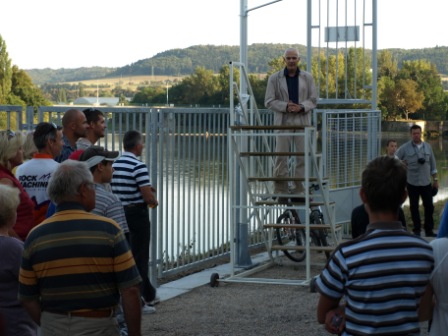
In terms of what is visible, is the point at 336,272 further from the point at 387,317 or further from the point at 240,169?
the point at 240,169

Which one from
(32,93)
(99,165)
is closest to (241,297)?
(99,165)

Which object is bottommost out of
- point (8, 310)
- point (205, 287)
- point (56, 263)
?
point (205, 287)

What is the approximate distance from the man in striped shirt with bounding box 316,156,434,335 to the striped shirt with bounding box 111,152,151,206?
492cm

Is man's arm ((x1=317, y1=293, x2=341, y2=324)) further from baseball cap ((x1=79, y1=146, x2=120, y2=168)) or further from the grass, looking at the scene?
the grass

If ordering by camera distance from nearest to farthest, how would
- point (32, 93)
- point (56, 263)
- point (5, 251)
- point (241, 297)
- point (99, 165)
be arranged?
1. point (56, 263)
2. point (5, 251)
3. point (99, 165)
4. point (241, 297)
5. point (32, 93)

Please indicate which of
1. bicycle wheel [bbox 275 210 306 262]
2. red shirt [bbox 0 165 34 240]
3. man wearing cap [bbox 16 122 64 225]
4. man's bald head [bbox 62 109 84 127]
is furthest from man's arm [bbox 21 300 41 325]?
bicycle wheel [bbox 275 210 306 262]

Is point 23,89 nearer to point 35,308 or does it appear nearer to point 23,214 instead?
point 23,214

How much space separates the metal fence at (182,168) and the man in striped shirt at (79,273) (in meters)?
4.82

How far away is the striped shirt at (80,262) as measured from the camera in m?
4.43

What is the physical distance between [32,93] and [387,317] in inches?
3296

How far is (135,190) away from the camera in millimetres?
8766

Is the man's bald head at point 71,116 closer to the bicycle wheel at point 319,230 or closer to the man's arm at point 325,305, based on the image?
the man's arm at point 325,305

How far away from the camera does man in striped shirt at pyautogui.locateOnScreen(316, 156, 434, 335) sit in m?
3.87

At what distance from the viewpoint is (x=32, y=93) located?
8531 centimetres
